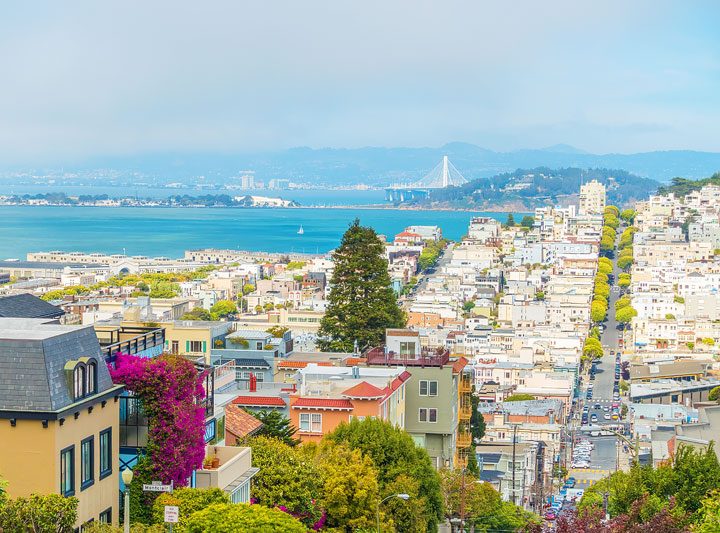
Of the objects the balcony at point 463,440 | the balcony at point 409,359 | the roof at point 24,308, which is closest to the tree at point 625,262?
the balcony at point 463,440

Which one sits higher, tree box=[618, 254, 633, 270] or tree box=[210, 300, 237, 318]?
tree box=[618, 254, 633, 270]

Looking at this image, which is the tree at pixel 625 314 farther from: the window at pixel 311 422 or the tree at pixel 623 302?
the window at pixel 311 422

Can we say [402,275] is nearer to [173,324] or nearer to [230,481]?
[173,324]

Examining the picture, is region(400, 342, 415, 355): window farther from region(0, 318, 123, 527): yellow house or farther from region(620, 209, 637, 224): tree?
region(620, 209, 637, 224): tree

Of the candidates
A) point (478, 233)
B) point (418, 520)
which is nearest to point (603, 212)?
point (478, 233)

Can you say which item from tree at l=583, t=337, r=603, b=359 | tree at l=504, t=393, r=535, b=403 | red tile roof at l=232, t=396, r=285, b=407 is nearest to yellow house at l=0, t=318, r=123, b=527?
red tile roof at l=232, t=396, r=285, b=407

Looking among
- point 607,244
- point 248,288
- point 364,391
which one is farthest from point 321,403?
point 607,244
